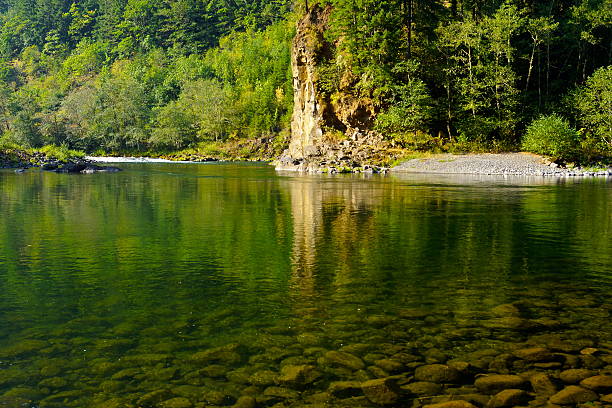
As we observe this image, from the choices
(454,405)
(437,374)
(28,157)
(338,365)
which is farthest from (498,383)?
(28,157)

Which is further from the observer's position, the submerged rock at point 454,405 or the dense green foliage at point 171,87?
the dense green foliage at point 171,87

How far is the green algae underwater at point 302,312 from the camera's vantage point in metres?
6.30

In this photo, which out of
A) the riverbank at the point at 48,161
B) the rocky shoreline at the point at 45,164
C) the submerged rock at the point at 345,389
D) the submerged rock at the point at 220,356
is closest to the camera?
the submerged rock at the point at 345,389

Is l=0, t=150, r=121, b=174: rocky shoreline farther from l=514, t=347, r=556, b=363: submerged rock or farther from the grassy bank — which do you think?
l=514, t=347, r=556, b=363: submerged rock

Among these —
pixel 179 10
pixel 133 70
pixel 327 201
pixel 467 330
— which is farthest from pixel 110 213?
pixel 179 10

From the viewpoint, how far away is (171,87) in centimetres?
13825

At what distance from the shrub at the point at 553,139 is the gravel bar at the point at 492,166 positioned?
124cm

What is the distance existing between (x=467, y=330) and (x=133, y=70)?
537ft

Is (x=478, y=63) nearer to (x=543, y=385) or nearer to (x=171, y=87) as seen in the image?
(x=543, y=385)

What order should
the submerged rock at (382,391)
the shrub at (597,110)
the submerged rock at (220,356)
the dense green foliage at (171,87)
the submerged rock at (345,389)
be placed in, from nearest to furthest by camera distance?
1. the submerged rock at (382,391)
2. the submerged rock at (345,389)
3. the submerged rock at (220,356)
4. the shrub at (597,110)
5. the dense green foliage at (171,87)

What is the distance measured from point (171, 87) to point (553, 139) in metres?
→ 109

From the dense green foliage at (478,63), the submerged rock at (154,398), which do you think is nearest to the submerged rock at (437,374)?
the submerged rock at (154,398)

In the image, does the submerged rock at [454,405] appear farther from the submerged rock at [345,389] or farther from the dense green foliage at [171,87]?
the dense green foliage at [171,87]

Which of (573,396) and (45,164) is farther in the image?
(45,164)
